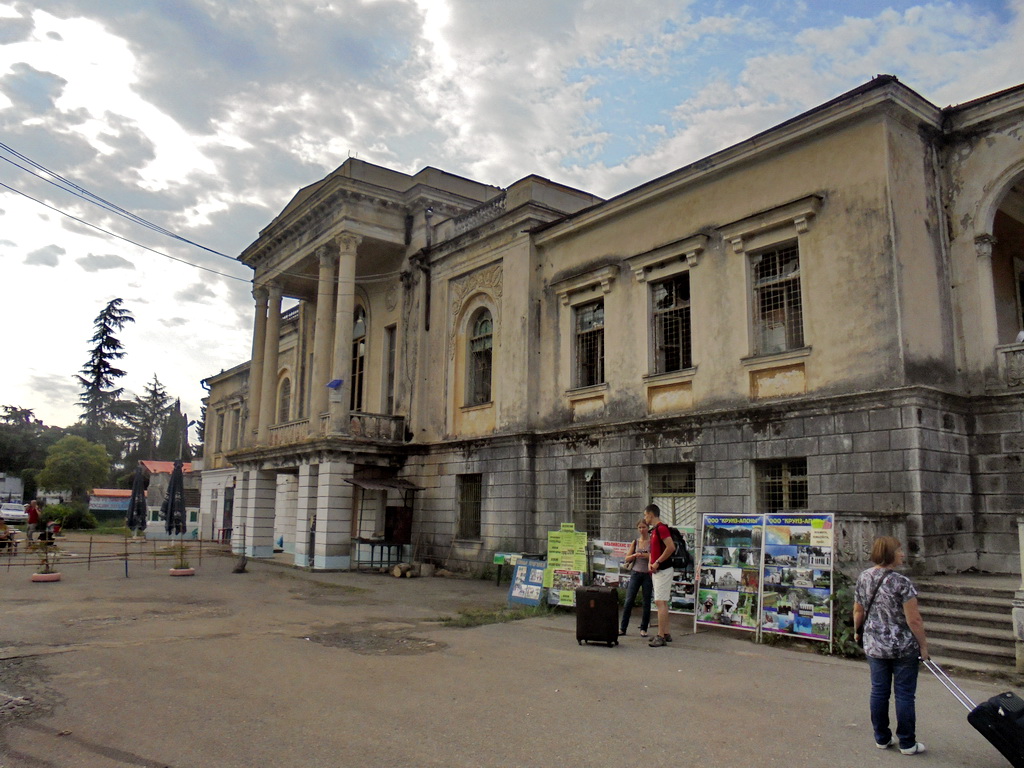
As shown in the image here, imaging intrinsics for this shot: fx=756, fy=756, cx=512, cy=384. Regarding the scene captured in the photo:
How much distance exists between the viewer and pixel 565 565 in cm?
1369

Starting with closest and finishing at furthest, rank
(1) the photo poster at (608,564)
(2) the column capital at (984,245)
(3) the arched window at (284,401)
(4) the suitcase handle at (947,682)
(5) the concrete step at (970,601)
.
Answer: (4) the suitcase handle at (947,682)
(5) the concrete step at (970,601)
(2) the column capital at (984,245)
(1) the photo poster at (608,564)
(3) the arched window at (284,401)

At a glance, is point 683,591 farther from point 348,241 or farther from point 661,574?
point 348,241

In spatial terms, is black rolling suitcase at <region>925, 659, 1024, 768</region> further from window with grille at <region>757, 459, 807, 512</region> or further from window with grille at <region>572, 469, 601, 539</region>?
window with grille at <region>572, 469, 601, 539</region>

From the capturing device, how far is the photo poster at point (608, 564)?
45.5 ft

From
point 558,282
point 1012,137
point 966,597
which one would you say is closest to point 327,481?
point 558,282

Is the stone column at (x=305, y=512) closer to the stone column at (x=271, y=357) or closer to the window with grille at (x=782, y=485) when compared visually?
the stone column at (x=271, y=357)

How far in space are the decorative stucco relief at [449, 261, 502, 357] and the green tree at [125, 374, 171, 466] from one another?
76.4m

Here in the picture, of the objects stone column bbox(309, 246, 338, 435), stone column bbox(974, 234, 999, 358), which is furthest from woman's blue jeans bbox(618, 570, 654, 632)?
stone column bbox(309, 246, 338, 435)

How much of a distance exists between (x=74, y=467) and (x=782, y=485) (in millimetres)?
55041

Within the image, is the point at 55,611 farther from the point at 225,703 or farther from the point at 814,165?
the point at 814,165

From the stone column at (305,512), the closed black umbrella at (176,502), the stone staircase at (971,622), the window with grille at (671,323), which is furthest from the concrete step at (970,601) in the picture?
the closed black umbrella at (176,502)

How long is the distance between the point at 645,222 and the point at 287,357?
Result: 23.8 meters

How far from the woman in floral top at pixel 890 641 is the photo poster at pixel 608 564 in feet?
25.1

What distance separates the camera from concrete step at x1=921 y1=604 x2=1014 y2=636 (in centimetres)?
974
